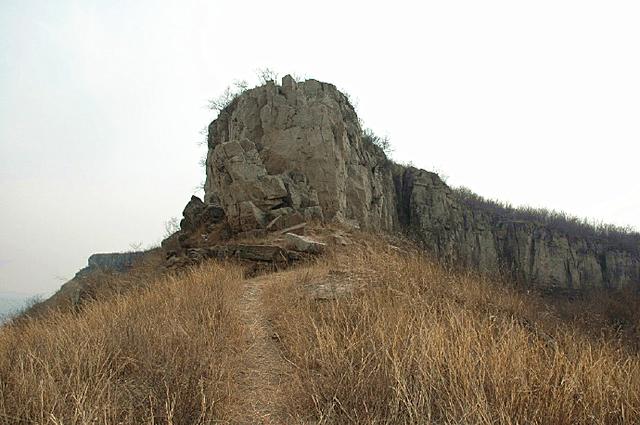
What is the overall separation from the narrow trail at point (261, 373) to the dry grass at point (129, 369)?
0.58 ft

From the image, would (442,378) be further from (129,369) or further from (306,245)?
(306,245)

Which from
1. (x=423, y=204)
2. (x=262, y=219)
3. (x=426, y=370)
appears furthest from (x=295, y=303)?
(x=423, y=204)

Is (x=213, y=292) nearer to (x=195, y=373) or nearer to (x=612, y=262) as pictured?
(x=195, y=373)

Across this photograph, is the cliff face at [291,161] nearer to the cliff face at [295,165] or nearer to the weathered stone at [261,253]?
the cliff face at [295,165]

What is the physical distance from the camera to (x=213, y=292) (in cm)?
618

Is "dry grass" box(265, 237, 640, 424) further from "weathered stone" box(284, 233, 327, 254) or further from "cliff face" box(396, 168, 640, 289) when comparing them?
"cliff face" box(396, 168, 640, 289)

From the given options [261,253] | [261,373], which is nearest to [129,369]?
[261,373]

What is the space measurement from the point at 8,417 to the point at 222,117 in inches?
943

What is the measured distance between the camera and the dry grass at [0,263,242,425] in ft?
7.93

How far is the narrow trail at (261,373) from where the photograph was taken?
112 inches

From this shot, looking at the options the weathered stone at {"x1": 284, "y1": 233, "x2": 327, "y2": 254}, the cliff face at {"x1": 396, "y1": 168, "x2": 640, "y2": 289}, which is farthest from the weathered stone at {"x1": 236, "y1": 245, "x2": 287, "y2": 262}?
the cliff face at {"x1": 396, "y1": 168, "x2": 640, "y2": 289}

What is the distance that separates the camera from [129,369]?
3.38 metres

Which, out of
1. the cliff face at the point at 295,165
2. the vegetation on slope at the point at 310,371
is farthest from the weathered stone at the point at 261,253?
the vegetation on slope at the point at 310,371

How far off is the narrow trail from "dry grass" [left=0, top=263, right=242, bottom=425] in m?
0.18
